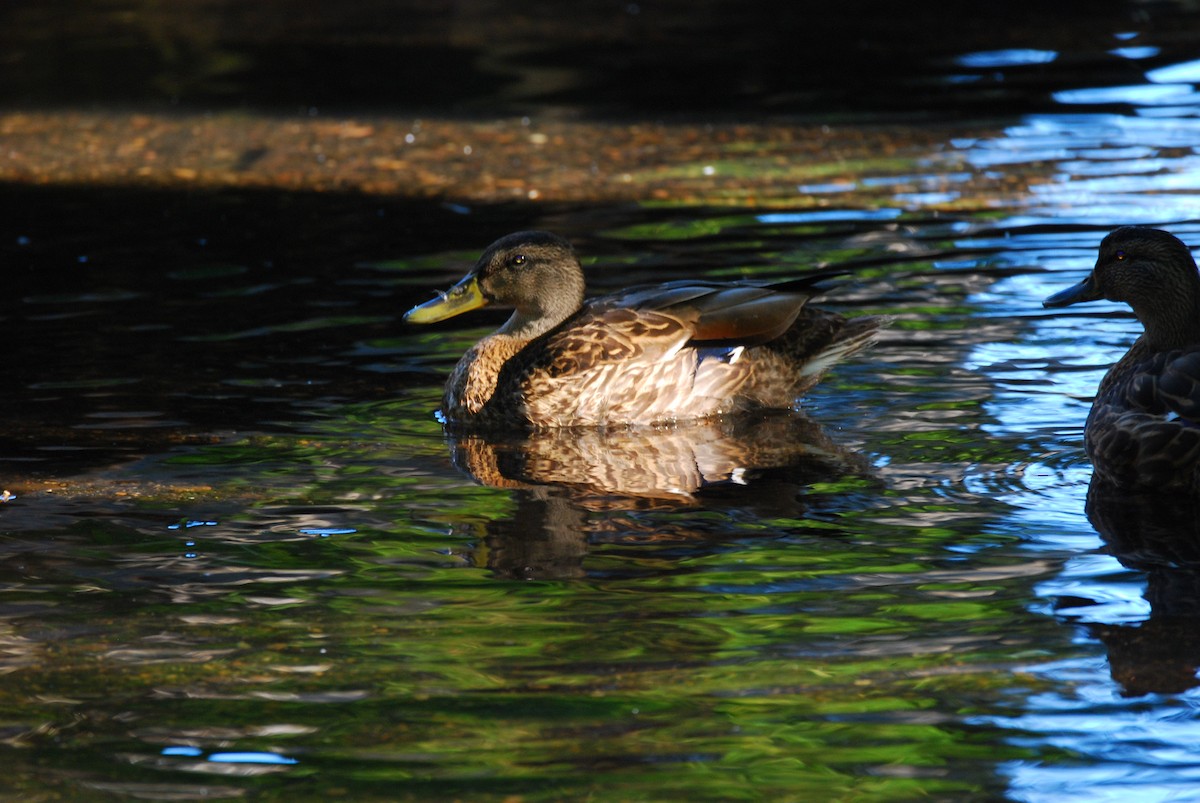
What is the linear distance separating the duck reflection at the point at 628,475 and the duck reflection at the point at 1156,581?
1.18 meters

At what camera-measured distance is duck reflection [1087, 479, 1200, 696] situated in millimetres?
5164

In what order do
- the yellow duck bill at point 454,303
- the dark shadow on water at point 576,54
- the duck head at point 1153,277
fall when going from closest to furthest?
1. the duck head at point 1153,277
2. the yellow duck bill at point 454,303
3. the dark shadow on water at point 576,54

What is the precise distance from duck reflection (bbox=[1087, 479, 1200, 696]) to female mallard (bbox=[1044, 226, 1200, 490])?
13cm

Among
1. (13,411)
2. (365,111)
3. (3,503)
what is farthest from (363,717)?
(365,111)

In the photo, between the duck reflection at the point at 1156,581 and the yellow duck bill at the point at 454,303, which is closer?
the duck reflection at the point at 1156,581

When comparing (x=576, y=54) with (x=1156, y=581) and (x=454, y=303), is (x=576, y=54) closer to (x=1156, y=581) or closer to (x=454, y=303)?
(x=454, y=303)

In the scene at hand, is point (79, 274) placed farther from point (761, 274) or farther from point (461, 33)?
point (461, 33)

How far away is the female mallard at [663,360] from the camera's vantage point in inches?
331

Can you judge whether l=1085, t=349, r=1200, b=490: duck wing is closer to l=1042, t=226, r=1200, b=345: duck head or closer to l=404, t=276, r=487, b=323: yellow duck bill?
l=1042, t=226, r=1200, b=345: duck head

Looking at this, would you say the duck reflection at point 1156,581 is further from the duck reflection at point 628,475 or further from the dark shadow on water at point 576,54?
the dark shadow on water at point 576,54

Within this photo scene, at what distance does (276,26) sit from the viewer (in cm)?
2356

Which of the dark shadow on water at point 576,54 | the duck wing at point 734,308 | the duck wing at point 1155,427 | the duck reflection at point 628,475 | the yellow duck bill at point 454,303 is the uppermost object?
the dark shadow on water at point 576,54

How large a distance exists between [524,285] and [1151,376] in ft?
10.8

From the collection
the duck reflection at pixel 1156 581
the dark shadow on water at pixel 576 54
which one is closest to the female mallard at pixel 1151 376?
the duck reflection at pixel 1156 581
